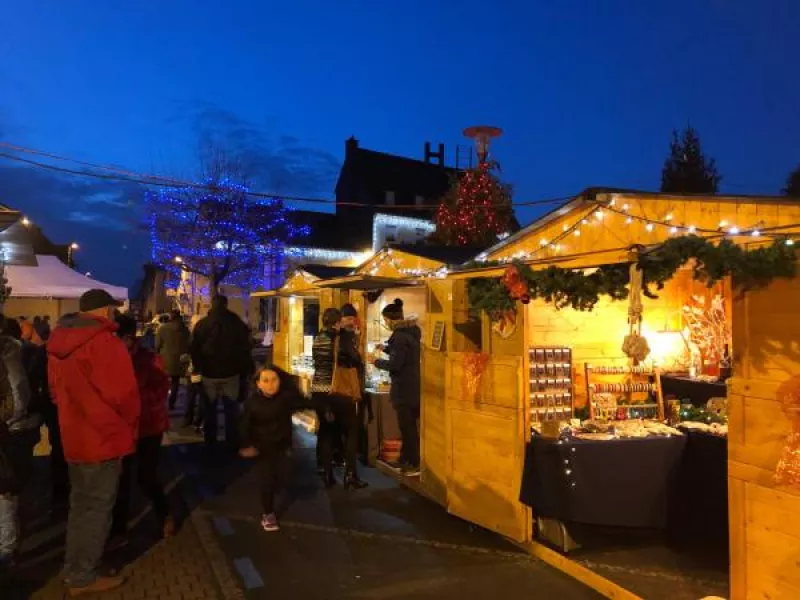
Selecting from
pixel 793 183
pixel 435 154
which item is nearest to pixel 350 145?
pixel 435 154

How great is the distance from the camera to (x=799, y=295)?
326 centimetres

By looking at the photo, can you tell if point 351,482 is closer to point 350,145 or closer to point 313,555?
point 313,555

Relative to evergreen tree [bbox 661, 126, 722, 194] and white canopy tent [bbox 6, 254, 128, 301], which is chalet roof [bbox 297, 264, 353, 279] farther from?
evergreen tree [bbox 661, 126, 722, 194]

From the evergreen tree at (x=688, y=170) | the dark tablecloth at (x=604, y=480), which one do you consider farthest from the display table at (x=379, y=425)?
the evergreen tree at (x=688, y=170)

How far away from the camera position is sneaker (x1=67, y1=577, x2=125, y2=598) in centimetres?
419

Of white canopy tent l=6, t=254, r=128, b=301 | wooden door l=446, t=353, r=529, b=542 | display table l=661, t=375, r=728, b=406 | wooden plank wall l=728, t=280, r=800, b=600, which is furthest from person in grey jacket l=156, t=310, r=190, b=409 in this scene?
wooden plank wall l=728, t=280, r=800, b=600

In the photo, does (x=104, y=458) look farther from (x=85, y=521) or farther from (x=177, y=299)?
(x=177, y=299)

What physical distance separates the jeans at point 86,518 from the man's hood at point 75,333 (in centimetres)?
74

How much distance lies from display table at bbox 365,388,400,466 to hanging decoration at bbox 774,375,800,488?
5.15 meters

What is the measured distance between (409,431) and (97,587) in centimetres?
376

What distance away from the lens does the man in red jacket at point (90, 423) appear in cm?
410

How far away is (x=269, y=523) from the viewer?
554 cm

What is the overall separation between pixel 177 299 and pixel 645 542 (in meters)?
35.2

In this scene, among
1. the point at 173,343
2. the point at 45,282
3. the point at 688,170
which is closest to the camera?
the point at 173,343
